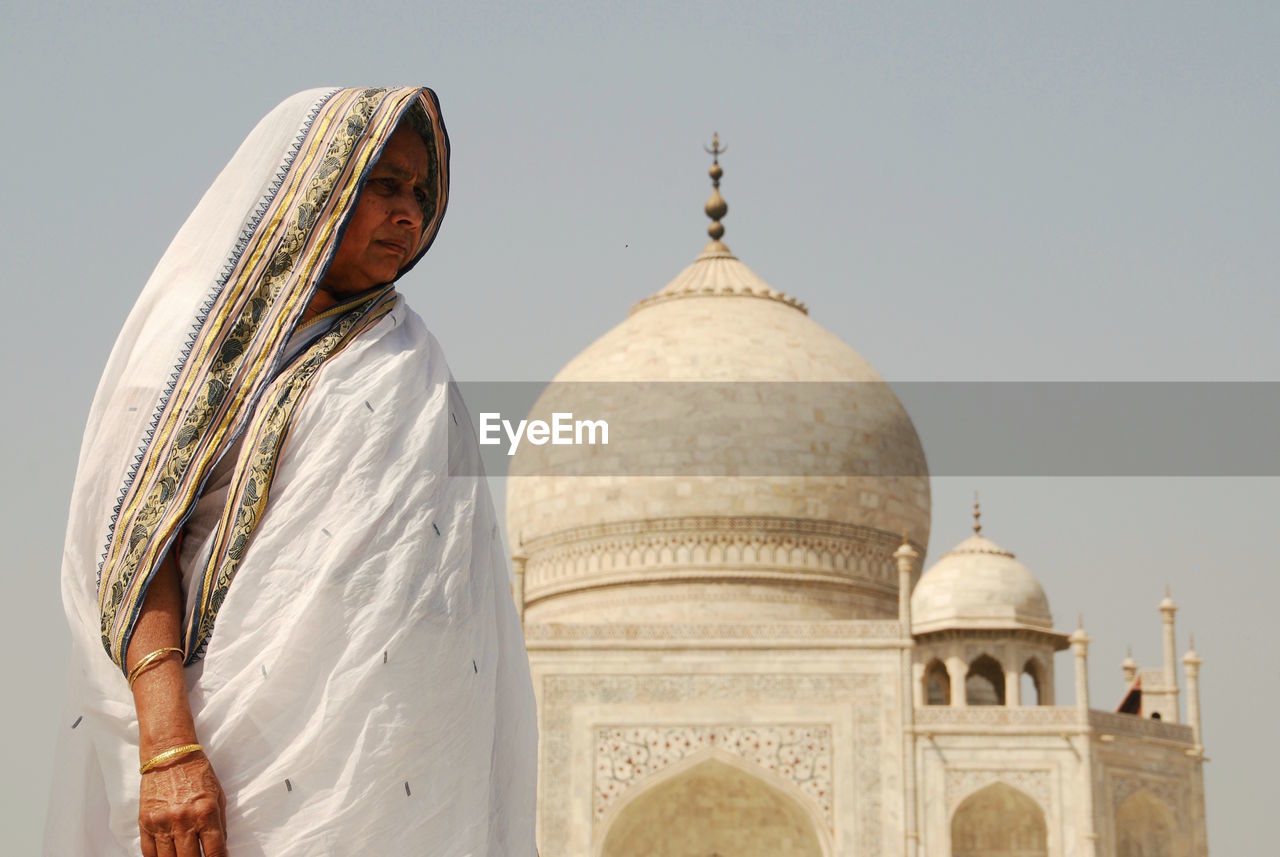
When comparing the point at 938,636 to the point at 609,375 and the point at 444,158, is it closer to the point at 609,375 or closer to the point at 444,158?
the point at 609,375

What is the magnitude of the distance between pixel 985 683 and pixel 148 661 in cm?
1890

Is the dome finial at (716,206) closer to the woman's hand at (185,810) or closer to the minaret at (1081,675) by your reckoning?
the minaret at (1081,675)

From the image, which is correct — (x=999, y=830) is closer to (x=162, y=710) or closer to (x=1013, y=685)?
(x=1013, y=685)

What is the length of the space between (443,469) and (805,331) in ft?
59.8

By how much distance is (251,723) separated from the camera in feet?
6.05

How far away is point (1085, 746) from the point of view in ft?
51.2

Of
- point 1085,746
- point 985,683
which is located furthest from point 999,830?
point 985,683

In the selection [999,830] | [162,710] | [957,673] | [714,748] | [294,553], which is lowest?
[162,710]

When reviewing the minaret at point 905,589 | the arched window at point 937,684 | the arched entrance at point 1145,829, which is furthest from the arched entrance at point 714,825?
the arched window at point 937,684

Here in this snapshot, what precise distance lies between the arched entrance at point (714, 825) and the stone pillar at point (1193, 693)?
3.76 metres

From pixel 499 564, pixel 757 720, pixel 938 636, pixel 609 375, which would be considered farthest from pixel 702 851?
pixel 499 564

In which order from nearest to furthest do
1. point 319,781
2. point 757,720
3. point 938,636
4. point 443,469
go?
point 319,781 < point 443,469 < point 757,720 < point 938,636

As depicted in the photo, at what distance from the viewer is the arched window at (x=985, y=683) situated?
63.6 ft

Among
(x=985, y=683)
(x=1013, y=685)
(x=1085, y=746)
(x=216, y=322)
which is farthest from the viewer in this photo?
(x=985, y=683)
